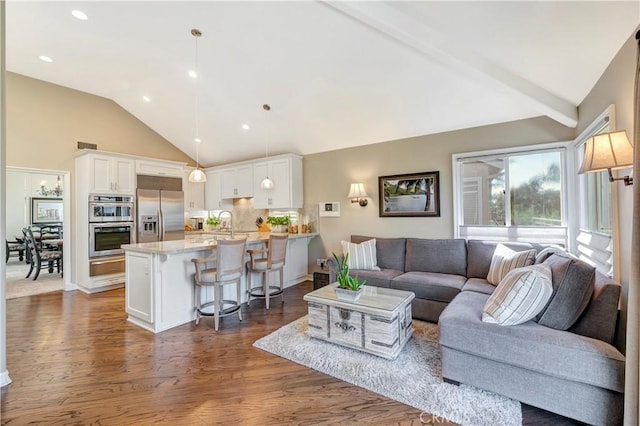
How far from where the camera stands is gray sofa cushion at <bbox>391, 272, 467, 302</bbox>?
332 cm

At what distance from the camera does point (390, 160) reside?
4.84 metres

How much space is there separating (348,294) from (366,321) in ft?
0.97

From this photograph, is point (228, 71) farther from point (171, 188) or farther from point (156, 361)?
point (156, 361)

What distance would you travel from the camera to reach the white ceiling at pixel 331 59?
7.58 ft

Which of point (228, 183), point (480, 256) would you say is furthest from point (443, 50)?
point (228, 183)

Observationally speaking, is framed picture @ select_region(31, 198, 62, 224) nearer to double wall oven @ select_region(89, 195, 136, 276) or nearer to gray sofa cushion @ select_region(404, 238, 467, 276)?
double wall oven @ select_region(89, 195, 136, 276)

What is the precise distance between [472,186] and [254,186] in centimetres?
419

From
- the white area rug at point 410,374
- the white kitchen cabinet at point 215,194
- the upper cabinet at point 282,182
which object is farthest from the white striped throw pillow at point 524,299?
the white kitchen cabinet at point 215,194

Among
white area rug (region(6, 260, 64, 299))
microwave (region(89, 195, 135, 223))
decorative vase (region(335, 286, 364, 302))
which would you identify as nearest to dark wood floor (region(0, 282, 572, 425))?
decorative vase (region(335, 286, 364, 302))

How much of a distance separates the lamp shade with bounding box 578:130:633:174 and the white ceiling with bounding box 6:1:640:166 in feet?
2.64

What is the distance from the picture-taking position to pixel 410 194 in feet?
15.2

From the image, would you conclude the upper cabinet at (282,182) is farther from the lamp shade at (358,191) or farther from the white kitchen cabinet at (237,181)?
the lamp shade at (358,191)

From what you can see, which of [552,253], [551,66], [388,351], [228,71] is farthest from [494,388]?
[228,71]

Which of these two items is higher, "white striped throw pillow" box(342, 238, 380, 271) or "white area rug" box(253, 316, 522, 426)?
"white striped throw pillow" box(342, 238, 380, 271)
